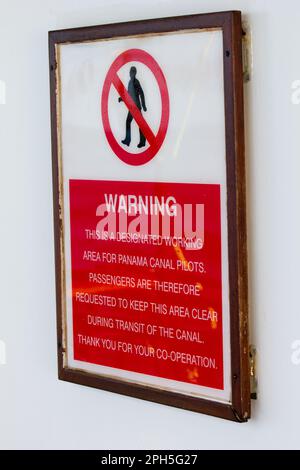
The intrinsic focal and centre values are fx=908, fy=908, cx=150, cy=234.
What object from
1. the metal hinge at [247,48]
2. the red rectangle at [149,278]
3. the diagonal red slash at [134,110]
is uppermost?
the metal hinge at [247,48]

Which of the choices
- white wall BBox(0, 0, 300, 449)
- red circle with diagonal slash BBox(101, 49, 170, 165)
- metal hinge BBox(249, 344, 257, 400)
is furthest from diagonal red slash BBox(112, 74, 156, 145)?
metal hinge BBox(249, 344, 257, 400)

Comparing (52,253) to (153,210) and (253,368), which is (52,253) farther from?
(253,368)

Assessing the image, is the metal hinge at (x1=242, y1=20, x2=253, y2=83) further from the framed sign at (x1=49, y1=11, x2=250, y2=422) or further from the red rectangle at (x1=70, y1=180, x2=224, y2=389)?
the red rectangle at (x1=70, y1=180, x2=224, y2=389)

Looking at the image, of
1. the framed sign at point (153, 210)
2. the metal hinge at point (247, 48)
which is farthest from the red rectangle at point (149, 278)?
the metal hinge at point (247, 48)

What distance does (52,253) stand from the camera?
1.70 meters

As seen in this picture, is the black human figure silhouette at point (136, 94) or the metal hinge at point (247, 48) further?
the black human figure silhouette at point (136, 94)

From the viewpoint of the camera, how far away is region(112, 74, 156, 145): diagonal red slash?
4.90 ft

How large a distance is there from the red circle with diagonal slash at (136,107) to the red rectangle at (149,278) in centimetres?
5

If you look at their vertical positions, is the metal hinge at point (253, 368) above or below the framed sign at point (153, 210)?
below

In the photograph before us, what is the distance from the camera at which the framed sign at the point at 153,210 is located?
140 cm

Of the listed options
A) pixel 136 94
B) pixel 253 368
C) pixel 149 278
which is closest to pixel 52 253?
pixel 149 278

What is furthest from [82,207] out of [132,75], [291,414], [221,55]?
[291,414]

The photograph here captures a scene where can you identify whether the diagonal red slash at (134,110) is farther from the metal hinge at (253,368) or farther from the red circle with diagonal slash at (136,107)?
the metal hinge at (253,368)

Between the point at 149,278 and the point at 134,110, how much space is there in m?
0.28
